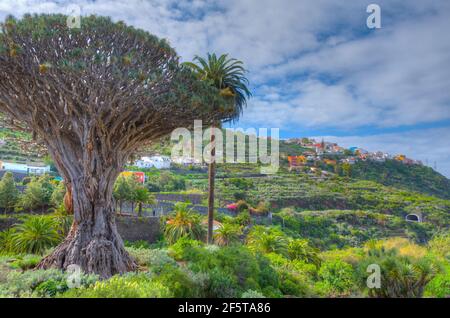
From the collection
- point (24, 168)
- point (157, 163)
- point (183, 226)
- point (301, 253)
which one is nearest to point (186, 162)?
point (157, 163)

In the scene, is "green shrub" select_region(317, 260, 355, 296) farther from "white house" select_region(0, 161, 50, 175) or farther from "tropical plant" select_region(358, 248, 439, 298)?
"white house" select_region(0, 161, 50, 175)

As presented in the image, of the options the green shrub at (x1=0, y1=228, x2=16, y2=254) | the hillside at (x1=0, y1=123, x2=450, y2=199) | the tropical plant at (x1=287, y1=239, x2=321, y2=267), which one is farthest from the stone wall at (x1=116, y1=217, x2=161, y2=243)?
the hillside at (x1=0, y1=123, x2=450, y2=199)

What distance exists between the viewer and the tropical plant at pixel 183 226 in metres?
20.6

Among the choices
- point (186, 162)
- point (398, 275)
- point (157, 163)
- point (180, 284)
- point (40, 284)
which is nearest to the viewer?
point (180, 284)

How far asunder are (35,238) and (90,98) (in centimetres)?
798

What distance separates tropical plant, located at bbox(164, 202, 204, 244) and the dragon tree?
8.74m

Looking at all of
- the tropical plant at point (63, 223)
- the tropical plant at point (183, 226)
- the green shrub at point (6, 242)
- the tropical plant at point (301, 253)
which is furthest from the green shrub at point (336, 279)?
the green shrub at point (6, 242)

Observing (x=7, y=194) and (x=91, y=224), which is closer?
(x=91, y=224)

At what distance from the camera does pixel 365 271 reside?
8547 mm

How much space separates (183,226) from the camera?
20812 mm

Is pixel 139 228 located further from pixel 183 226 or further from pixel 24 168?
pixel 24 168

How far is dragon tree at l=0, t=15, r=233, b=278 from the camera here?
1036cm
